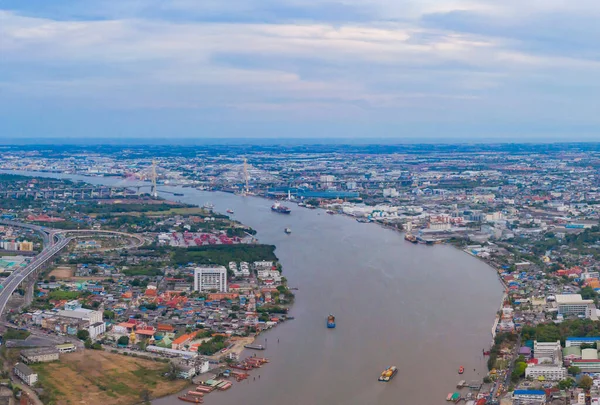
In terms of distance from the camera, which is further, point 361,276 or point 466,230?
point 466,230

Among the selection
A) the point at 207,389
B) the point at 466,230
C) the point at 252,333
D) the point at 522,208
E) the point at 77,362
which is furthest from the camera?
the point at 522,208

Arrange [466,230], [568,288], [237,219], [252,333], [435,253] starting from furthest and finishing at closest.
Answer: [237,219] < [466,230] < [435,253] < [568,288] < [252,333]

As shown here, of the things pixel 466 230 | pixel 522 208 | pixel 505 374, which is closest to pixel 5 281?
pixel 505 374

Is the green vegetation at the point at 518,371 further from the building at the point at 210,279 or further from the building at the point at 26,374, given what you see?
the building at the point at 210,279

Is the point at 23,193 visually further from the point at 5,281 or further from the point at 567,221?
the point at 567,221

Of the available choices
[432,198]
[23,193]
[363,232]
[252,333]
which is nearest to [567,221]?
[363,232]
